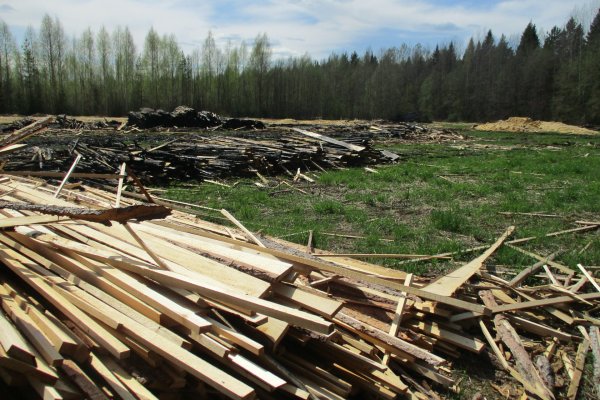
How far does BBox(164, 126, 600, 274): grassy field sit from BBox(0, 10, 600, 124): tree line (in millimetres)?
46974

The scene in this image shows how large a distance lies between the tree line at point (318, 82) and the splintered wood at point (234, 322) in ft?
183

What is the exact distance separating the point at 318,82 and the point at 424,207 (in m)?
71.7

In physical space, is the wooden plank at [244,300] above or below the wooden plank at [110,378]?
above

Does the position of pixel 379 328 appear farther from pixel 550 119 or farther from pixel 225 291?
pixel 550 119

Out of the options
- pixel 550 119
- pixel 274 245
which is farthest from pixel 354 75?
pixel 274 245

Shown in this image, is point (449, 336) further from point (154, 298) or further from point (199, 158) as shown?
point (199, 158)

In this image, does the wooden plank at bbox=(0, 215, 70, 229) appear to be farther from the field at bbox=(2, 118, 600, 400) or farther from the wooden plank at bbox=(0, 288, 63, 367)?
the field at bbox=(2, 118, 600, 400)

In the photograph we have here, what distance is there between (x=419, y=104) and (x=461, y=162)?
200 ft

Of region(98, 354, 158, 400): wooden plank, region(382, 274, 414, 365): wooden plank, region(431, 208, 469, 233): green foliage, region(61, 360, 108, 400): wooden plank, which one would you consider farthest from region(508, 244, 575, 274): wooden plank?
region(61, 360, 108, 400): wooden plank

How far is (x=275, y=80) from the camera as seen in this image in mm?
74250

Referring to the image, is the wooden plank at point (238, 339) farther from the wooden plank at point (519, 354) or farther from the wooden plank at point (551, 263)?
the wooden plank at point (551, 263)

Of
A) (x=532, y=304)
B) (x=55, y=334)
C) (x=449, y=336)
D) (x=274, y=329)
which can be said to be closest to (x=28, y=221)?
(x=55, y=334)

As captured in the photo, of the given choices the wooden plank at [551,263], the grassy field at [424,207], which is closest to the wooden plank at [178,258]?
the grassy field at [424,207]

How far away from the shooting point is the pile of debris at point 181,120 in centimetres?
3097
